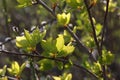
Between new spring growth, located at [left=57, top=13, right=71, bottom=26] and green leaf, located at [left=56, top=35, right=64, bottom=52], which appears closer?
green leaf, located at [left=56, top=35, right=64, bottom=52]

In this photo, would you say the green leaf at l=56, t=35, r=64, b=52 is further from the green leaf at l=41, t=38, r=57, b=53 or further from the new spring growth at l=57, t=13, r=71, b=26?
the new spring growth at l=57, t=13, r=71, b=26

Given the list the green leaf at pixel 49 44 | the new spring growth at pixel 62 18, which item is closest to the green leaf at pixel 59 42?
the green leaf at pixel 49 44

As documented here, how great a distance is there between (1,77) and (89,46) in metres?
0.52

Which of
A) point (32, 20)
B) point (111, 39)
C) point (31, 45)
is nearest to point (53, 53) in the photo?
point (31, 45)

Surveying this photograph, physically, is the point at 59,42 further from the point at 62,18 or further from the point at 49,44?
the point at 62,18

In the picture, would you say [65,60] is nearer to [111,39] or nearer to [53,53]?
[53,53]

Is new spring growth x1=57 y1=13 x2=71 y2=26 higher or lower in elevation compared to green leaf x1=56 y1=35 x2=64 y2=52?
higher

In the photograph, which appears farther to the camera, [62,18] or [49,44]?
[62,18]

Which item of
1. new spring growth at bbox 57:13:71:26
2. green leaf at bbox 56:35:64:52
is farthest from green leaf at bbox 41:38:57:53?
new spring growth at bbox 57:13:71:26

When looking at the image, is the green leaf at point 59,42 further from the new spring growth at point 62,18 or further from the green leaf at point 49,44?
the new spring growth at point 62,18

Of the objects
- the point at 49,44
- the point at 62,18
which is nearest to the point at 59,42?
the point at 49,44

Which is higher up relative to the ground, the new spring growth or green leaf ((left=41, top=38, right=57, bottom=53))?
the new spring growth

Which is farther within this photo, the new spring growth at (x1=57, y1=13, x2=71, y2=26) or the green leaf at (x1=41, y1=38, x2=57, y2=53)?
the new spring growth at (x1=57, y1=13, x2=71, y2=26)

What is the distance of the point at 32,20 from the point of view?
4.23 m
